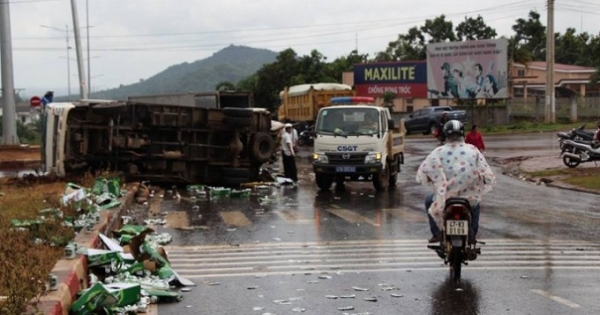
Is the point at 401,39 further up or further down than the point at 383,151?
further up

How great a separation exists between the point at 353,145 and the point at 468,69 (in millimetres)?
37059

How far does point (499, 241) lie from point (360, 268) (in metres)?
3.02

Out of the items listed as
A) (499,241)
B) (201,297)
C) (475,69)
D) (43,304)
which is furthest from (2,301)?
(475,69)

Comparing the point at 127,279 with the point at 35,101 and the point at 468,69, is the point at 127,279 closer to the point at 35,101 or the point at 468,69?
the point at 35,101

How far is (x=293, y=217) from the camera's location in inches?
580

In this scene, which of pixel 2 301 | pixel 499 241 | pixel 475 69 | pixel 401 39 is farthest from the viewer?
pixel 401 39

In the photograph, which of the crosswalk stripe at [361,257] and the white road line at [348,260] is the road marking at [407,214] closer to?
the crosswalk stripe at [361,257]

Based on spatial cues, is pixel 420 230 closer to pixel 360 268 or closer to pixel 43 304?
pixel 360 268

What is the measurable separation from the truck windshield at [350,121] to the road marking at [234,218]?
4.76 m

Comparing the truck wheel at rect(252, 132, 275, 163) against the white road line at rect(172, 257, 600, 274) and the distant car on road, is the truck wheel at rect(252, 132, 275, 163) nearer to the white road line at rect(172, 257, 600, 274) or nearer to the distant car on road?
the white road line at rect(172, 257, 600, 274)

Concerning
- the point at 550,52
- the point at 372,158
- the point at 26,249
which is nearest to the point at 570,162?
the point at 372,158

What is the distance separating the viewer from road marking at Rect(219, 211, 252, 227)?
13.9m

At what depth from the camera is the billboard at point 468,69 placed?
5281cm

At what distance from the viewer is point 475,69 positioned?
53875 mm
